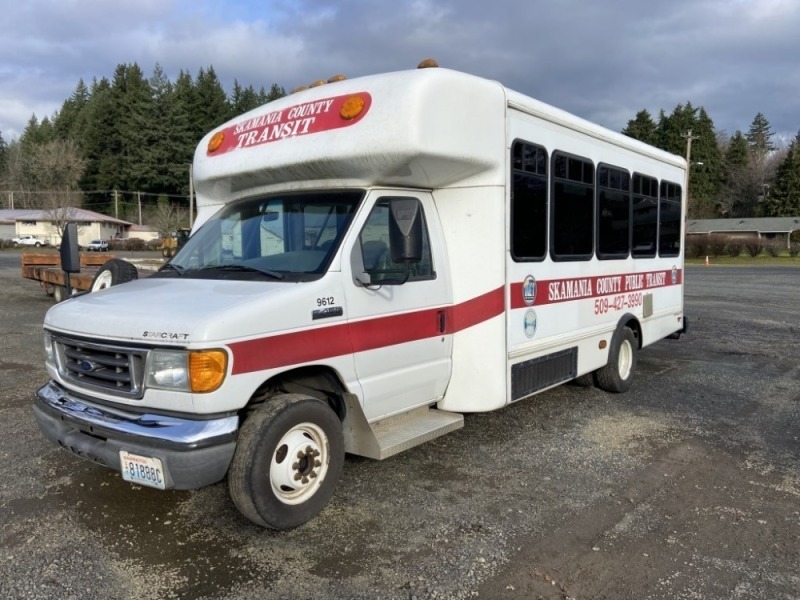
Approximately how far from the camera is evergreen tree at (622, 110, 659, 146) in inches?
3246

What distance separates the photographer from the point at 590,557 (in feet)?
12.1

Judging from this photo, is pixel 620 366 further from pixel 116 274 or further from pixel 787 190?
pixel 787 190

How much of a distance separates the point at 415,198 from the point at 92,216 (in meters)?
83.4

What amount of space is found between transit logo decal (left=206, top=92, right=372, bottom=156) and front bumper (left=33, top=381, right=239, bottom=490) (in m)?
2.24

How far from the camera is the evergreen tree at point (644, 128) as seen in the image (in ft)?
270

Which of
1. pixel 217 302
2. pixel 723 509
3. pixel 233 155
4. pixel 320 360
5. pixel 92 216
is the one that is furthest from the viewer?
pixel 92 216

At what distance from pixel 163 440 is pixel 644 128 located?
8875 centimetres

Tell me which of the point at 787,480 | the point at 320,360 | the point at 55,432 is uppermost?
the point at 320,360

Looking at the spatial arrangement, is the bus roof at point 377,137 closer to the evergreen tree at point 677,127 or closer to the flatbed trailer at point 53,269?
the flatbed trailer at point 53,269

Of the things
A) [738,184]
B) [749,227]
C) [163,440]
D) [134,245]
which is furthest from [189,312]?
[738,184]

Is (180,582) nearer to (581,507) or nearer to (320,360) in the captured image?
(320,360)

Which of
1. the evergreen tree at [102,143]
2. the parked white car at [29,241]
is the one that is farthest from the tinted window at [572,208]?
the evergreen tree at [102,143]

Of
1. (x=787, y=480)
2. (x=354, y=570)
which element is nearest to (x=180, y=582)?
(x=354, y=570)

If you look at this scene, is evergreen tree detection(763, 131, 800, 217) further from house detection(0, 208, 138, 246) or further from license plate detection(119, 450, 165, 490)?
license plate detection(119, 450, 165, 490)
